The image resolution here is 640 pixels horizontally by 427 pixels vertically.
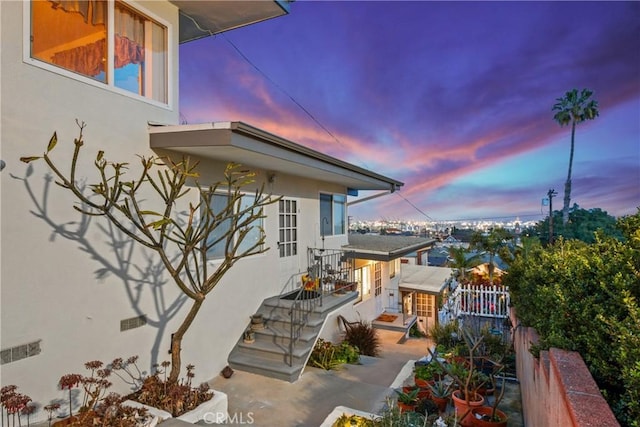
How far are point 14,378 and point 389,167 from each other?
25550 mm

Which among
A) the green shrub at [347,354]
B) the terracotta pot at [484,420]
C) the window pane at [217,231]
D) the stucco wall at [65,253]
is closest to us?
the stucco wall at [65,253]

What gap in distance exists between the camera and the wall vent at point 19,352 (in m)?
3.74

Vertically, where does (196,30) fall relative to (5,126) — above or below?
above

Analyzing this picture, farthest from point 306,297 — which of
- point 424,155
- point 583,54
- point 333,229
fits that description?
point 424,155

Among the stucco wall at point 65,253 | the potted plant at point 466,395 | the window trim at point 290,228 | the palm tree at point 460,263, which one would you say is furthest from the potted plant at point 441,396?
the palm tree at point 460,263

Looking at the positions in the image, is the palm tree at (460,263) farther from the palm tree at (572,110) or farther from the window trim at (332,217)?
the palm tree at (572,110)

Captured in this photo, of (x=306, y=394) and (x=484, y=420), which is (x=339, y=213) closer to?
(x=306, y=394)

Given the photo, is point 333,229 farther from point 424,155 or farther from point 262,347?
point 424,155

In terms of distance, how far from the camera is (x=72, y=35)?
15.2ft

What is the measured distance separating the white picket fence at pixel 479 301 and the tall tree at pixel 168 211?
8227 millimetres

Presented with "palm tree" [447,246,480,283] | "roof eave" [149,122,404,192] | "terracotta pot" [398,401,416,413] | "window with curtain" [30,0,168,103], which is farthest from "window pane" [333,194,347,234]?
"terracotta pot" [398,401,416,413]

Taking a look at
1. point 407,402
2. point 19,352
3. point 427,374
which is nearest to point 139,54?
point 19,352

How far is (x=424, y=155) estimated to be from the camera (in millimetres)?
22672

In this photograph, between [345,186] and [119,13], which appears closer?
[119,13]
